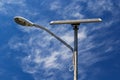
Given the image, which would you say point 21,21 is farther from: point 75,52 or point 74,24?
point 75,52

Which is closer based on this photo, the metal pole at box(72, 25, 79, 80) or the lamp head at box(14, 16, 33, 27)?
the lamp head at box(14, 16, 33, 27)

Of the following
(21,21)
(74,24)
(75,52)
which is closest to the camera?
(21,21)

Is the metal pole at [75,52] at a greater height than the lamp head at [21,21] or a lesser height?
lesser

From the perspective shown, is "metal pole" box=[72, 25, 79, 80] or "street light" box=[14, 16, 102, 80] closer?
"street light" box=[14, 16, 102, 80]

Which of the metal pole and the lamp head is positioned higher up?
the lamp head

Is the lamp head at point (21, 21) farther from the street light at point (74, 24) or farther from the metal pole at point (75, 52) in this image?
the metal pole at point (75, 52)

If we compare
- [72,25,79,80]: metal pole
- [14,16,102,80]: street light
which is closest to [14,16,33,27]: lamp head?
[14,16,102,80]: street light

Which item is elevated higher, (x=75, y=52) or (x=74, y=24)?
(x=74, y=24)

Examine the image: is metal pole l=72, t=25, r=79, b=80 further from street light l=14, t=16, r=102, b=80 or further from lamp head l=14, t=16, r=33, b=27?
lamp head l=14, t=16, r=33, b=27

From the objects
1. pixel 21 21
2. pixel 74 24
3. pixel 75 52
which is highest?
pixel 74 24

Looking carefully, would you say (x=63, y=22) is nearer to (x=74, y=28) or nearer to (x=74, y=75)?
(x=74, y=28)

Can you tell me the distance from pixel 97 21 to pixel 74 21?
0.84m

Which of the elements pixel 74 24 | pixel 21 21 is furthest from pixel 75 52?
pixel 21 21

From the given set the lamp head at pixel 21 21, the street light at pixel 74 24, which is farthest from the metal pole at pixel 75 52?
the lamp head at pixel 21 21
